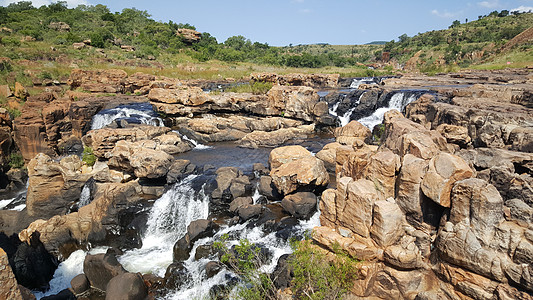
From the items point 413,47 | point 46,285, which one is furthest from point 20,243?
point 413,47

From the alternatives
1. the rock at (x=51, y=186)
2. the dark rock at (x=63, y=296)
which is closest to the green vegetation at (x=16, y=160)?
the rock at (x=51, y=186)

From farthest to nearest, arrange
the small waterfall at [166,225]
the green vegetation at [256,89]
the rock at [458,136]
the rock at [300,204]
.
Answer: the green vegetation at [256,89], the rock at [300,204], the rock at [458,136], the small waterfall at [166,225]

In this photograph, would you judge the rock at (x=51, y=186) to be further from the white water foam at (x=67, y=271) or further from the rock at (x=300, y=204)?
the rock at (x=300, y=204)

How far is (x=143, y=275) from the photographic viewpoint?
34.2ft

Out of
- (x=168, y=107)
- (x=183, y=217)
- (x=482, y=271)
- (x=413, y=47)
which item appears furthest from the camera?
(x=413, y=47)

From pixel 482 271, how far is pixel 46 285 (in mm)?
13202

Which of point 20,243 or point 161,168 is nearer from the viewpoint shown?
point 20,243

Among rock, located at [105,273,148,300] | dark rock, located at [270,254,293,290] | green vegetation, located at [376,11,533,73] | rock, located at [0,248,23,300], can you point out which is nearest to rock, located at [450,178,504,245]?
dark rock, located at [270,254,293,290]

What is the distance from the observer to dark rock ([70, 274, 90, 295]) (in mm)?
10156

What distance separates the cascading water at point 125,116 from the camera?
23594mm

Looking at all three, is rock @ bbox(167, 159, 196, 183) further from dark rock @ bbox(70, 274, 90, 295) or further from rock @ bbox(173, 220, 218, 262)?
dark rock @ bbox(70, 274, 90, 295)

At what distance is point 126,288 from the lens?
915 cm

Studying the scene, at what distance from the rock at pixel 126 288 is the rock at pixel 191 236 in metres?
1.93

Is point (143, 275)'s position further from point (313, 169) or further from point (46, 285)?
point (313, 169)
